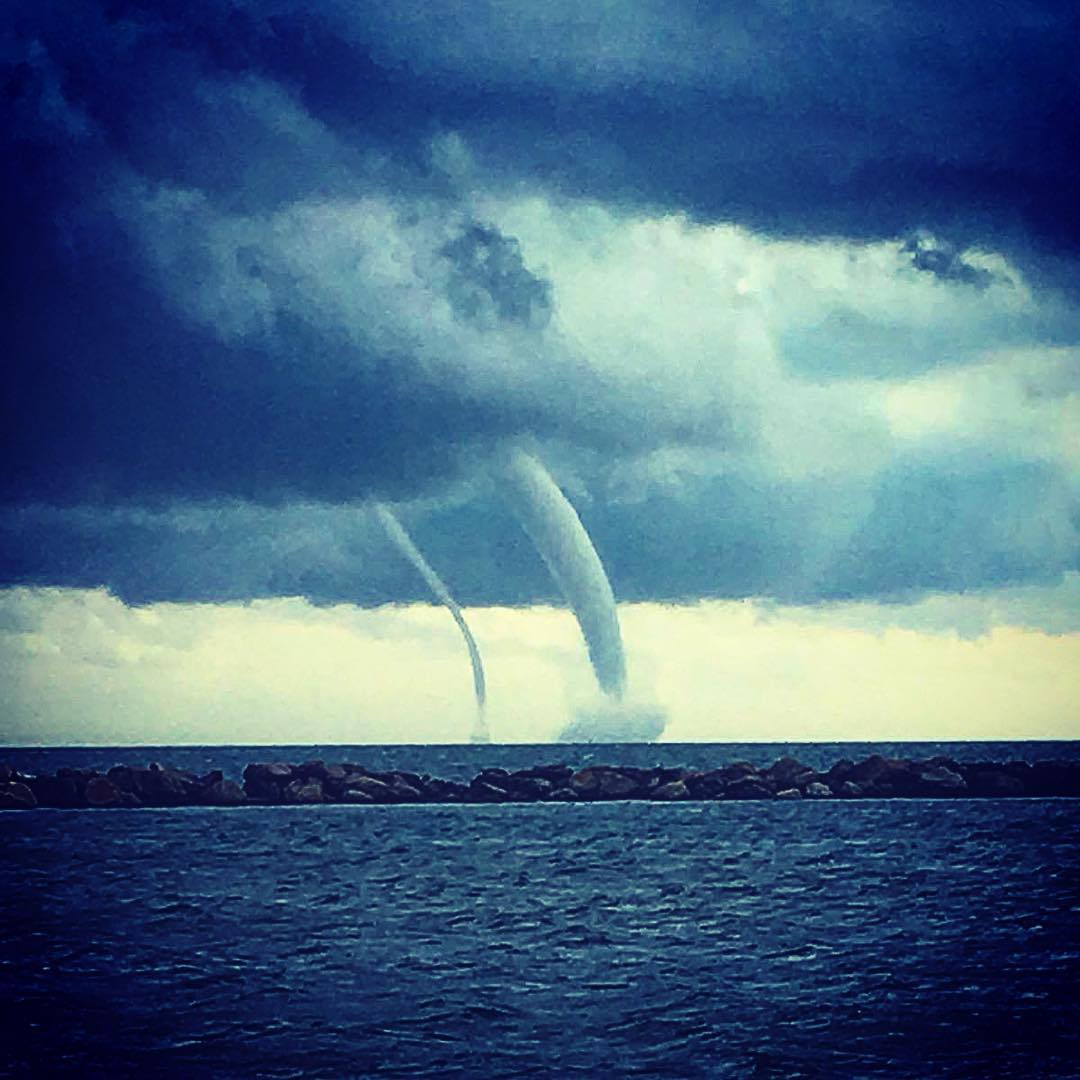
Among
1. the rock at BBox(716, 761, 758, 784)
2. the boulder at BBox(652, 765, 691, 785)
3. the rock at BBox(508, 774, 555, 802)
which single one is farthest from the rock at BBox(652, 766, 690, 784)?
the rock at BBox(508, 774, 555, 802)

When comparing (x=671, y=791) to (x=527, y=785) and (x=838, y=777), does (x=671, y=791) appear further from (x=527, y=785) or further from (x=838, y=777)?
(x=838, y=777)

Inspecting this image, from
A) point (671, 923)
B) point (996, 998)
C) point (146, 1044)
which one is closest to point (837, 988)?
point (996, 998)

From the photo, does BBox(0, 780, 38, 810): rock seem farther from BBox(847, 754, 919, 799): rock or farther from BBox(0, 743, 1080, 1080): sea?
BBox(847, 754, 919, 799): rock

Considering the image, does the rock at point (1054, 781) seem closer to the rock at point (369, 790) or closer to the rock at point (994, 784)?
the rock at point (994, 784)

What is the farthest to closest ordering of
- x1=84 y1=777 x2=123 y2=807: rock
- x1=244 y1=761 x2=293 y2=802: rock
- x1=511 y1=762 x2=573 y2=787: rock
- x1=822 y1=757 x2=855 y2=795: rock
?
x1=822 y1=757 x2=855 y2=795: rock
x1=511 y1=762 x2=573 y2=787: rock
x1=244 y1=761 x2=293 y2=802: rock
x1=84 y1=777 x2=123 y2=807: rock

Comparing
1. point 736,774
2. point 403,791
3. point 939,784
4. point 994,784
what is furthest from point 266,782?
point 994,784

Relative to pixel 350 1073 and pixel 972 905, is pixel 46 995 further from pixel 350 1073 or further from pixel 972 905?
pixel 972 905
